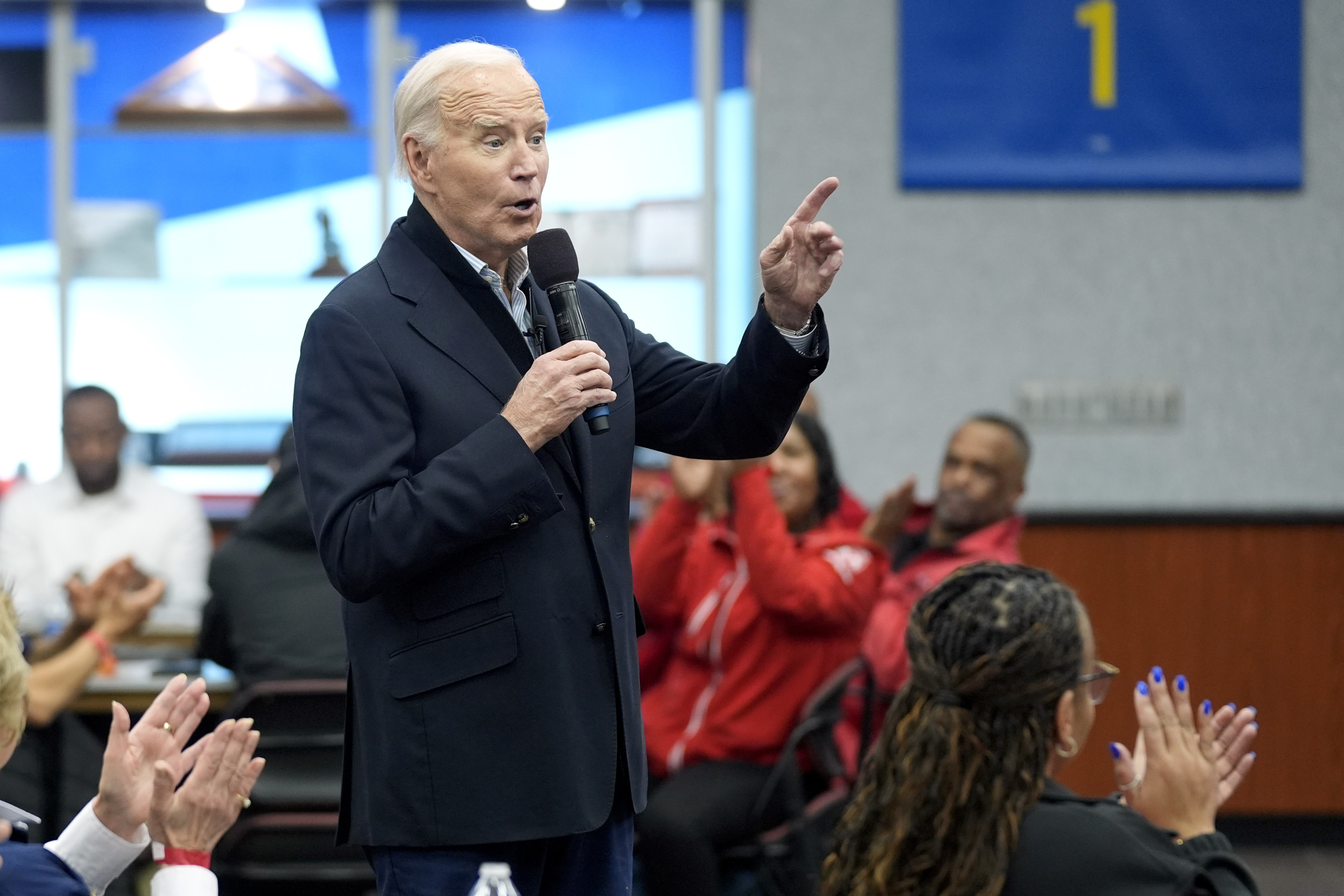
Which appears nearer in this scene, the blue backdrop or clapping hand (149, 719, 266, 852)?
clapping hand (149, 719, 266, 852)

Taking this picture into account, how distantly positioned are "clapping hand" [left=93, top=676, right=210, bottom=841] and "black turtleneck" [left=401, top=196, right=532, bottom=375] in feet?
1.49

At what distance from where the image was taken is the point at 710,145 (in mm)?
5762

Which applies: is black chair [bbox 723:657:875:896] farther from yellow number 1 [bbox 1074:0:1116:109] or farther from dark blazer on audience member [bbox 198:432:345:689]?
yellow number 1 [bbox 1074:0:1116:109]

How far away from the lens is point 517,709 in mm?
1496

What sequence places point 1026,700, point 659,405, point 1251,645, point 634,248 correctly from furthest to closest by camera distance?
point 634,248
point 1251,645
point 659,405
point 1026,700

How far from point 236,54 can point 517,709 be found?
499 centimetres

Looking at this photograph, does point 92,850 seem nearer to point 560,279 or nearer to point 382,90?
point 560,279

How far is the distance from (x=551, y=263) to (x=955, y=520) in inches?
91.5

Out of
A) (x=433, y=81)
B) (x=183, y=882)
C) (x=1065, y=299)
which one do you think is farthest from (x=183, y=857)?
(x=1065, y=299)

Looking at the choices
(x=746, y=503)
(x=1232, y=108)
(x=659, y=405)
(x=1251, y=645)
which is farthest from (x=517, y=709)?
(x=1232, y=108)

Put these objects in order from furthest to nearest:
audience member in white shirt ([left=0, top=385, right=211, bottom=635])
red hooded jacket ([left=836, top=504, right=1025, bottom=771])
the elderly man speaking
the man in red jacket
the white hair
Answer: audience member in white shirt ([left=0, top=385, right=211, bottom=635])
the man in red jacket
red hooded jacket ([left=836, top=504, right=1025, bottom=771])
the white hair
the elderly man speaking

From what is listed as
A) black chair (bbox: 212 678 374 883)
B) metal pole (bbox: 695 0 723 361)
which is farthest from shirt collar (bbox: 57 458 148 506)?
metal pole (bbox: 695 0 723 361)

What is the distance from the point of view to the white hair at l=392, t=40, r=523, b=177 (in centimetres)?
157

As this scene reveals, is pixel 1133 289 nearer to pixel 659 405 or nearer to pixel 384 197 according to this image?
pixel 384 197
